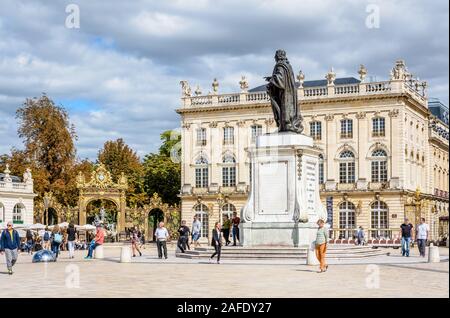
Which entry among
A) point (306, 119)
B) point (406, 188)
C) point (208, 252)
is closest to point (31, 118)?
point (306, 119)

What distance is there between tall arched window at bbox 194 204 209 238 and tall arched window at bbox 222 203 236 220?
1878mm

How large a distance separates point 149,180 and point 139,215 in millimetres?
19393

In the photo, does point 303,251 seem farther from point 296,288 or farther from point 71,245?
point 71,245

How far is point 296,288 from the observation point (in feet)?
56.3

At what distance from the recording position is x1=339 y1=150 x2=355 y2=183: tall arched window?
2773 inches

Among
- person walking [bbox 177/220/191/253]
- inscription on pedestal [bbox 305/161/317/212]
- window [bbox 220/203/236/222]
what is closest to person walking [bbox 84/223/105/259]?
person walking [bbox 177/220/191/253]

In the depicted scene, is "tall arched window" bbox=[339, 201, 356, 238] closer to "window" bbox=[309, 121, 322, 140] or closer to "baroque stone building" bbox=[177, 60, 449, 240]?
"baroque stone building" bbox=[177, 60, 449, 240]

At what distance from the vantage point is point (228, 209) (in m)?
74.4

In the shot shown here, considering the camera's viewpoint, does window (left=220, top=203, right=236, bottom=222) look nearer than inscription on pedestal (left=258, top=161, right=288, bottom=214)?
No

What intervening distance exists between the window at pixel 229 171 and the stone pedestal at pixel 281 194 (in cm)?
4676

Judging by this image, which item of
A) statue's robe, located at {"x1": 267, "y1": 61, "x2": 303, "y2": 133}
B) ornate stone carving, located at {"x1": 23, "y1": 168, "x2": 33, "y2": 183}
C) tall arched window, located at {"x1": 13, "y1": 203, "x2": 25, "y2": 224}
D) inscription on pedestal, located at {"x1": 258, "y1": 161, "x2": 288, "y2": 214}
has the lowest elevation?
tall arched window, located at {"x1": 13, "y1": 203, "x2": 25, "y2": 224}

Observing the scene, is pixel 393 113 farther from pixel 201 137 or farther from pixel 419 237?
pixel 419 237

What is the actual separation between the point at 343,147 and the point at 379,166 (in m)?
3.48

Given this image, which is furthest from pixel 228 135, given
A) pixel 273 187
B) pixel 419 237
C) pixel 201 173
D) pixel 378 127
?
pixel 273 187
